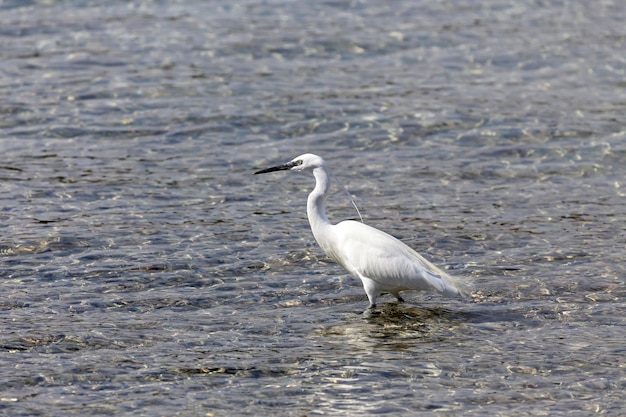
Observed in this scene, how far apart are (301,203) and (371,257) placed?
2928 millimetres

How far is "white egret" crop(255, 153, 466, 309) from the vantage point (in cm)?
918

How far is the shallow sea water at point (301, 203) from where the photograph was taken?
25.8 ft

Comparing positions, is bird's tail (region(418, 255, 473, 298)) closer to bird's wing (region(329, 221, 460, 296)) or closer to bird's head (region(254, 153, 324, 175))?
bird's wing (region(329, 221, 460, 296))

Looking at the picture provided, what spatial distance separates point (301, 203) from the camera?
39.8ft

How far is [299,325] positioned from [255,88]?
7.49m

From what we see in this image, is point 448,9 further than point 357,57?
Yes

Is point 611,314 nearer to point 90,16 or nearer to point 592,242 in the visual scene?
point 592,242

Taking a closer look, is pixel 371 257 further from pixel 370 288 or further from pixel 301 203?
pixel 301 203

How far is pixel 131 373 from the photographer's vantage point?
7.83 metres

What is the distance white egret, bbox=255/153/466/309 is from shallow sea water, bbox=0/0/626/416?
270mm

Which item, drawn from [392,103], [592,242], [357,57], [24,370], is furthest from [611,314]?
[357,57]

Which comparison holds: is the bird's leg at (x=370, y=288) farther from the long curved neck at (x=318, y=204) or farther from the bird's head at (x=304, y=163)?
the bird's head at (x=304, y=163)

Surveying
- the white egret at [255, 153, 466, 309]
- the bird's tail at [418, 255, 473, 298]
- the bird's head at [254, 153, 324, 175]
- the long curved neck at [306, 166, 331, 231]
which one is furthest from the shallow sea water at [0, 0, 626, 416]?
the bird's head at [254, 153, 324, 175]

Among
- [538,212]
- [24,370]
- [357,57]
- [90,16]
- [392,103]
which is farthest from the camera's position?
[90,16]
